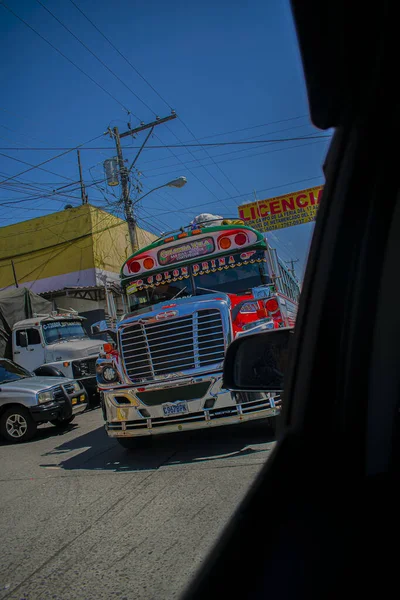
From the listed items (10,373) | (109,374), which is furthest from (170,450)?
(10,373)

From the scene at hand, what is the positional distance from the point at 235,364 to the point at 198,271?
4986 millimetres

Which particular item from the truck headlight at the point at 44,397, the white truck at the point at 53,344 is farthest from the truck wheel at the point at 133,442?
the white truck at the point at 53,344

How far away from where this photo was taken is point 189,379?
227 inches

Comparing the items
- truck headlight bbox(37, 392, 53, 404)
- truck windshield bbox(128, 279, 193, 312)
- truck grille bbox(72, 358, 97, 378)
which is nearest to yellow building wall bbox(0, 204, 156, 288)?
truck grille bbox(72, 358, 97, 378)

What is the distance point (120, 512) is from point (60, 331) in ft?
37.1

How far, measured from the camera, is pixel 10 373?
10.1m

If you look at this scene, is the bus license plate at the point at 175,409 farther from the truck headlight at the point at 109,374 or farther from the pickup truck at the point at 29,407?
the pickup truck at the point at 29,407

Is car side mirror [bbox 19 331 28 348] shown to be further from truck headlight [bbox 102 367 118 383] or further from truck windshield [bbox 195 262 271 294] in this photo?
truck windshield [bbox 195 262 271 294]

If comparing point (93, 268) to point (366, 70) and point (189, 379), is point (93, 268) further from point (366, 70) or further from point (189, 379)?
point (366, 70)

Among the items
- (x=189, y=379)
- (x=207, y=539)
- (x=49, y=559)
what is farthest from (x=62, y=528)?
(x=189, y=379)

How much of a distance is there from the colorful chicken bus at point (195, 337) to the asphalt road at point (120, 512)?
0.54 m

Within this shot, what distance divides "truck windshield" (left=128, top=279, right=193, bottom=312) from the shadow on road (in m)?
2.18

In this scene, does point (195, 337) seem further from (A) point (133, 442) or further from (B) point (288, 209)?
(B) point (288, 209)

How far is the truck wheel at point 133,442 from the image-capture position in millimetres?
6527
